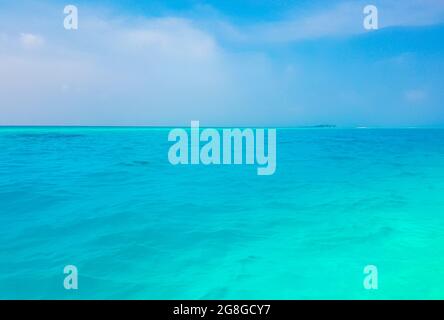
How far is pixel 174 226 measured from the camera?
6277 mm

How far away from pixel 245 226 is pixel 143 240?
2090 millimetres

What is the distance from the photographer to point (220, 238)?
5.70 metres

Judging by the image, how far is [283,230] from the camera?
6027 millimetres

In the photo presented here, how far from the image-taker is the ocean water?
4.10 metres

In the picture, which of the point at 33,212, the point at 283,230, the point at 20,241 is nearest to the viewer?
the point at 20,241

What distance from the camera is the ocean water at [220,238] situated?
Answer: 13.4ft

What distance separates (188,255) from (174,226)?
1.37 metres
